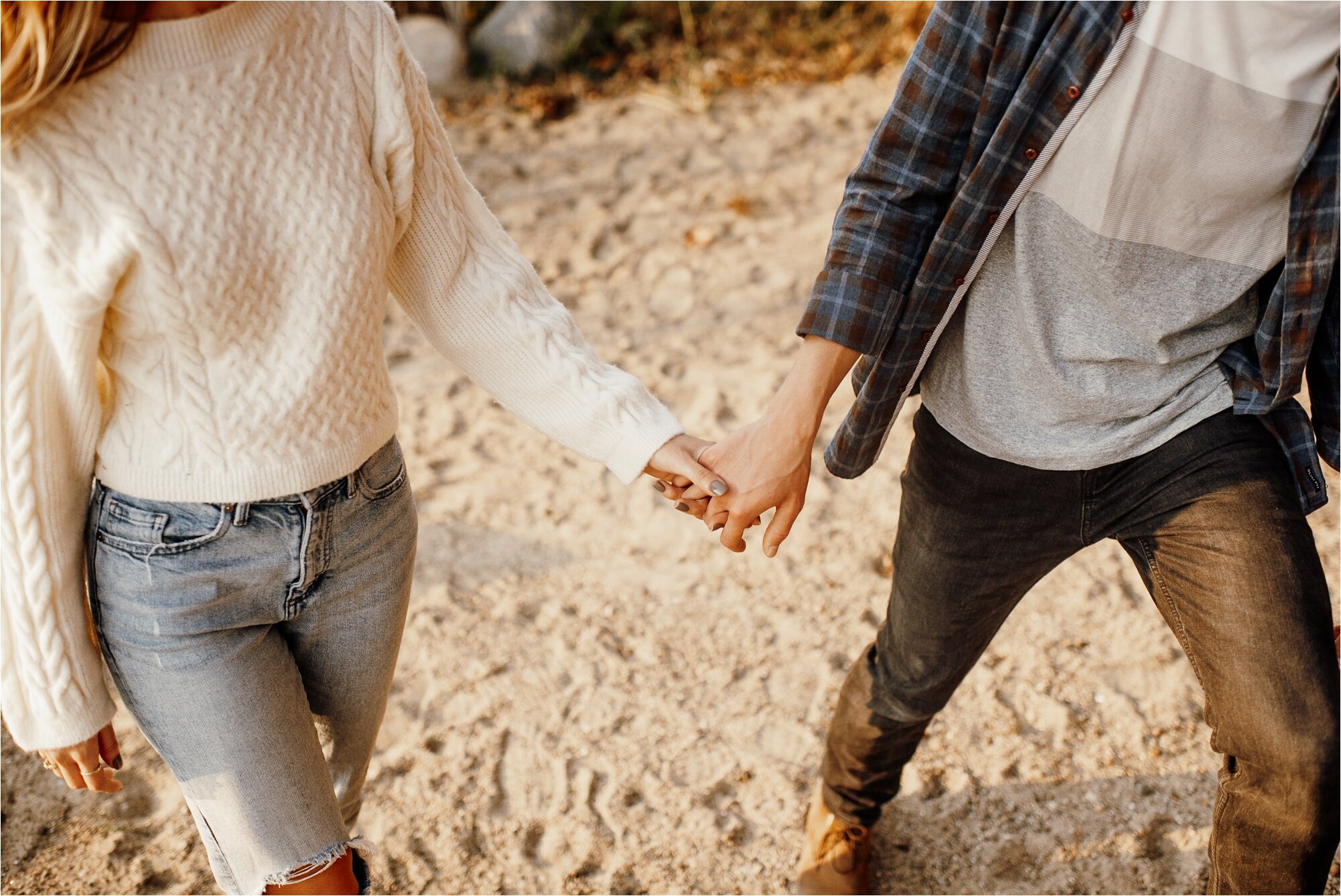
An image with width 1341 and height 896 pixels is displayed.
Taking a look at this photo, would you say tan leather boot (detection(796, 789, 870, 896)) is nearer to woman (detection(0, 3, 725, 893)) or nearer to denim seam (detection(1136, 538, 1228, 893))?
denim seam (detection(1136, 538, 1228, 893))

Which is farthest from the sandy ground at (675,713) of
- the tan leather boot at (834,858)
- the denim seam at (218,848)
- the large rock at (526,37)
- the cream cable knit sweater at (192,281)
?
the large rock at (526,37)

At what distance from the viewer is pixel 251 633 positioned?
1388 mm

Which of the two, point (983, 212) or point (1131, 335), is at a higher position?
point (983, 212)

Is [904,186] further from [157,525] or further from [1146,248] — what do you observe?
[157,525]

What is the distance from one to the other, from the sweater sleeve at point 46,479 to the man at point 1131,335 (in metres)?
0.90

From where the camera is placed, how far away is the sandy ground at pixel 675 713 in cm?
233

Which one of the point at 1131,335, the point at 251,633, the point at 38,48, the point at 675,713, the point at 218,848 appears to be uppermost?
the point at 38,48

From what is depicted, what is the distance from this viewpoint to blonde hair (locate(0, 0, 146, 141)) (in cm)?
107

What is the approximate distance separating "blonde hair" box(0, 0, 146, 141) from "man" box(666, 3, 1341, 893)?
976mm

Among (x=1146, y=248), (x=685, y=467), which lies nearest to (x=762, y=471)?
(x=685, y=467)

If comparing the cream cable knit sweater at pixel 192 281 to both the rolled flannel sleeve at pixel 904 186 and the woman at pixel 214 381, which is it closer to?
the woman at pixel 214 381

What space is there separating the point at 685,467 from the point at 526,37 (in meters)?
4.90

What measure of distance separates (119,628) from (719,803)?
1.50m

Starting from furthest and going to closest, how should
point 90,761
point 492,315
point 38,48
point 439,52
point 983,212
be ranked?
point 439,52 → point 492,315 → point 983,212 → point 90,761 → point 38,48
